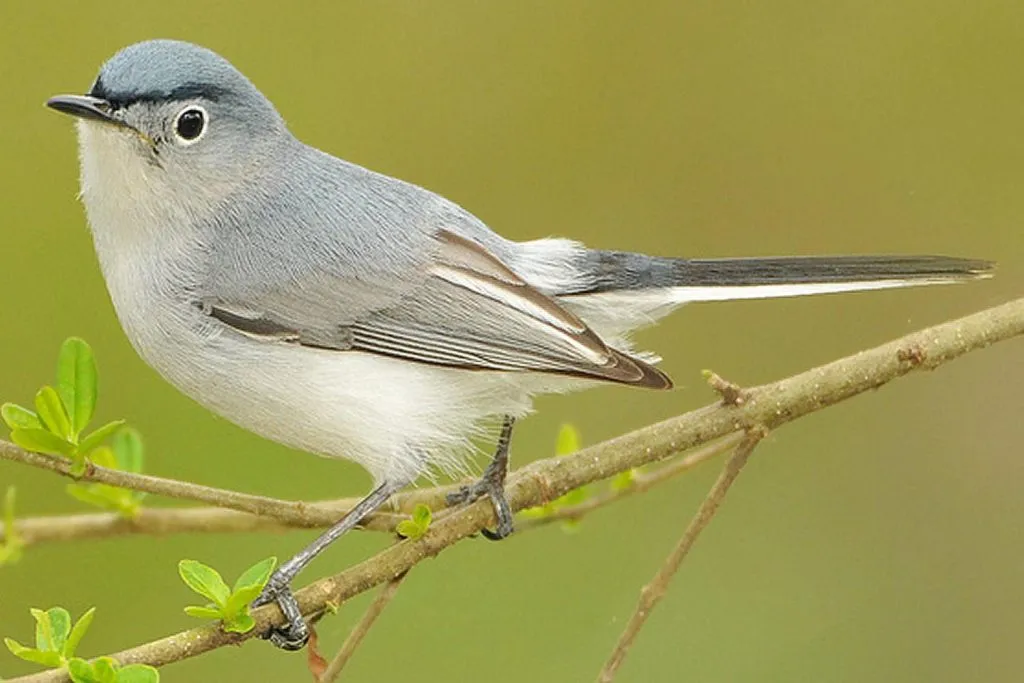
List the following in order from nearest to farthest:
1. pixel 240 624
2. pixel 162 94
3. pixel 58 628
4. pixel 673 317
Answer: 1. pixel 58 628
2. pixel 240 624
3. pixel 162 94
4. pixel 673 317

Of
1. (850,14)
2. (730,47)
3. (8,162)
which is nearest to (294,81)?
(8,162)

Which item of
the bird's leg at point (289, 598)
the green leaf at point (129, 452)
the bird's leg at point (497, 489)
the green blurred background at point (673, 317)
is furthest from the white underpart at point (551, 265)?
the green blurred background at point (673, 317)

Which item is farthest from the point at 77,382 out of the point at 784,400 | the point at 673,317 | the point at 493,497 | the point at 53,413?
the point at 673,317

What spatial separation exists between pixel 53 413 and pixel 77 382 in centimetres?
8

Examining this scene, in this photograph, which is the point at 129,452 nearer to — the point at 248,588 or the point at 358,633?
the point at 358,633

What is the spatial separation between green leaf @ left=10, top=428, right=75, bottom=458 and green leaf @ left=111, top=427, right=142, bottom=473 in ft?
1.55

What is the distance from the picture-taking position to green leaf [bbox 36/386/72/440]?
2232 millimetres

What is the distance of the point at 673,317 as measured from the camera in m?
4.56

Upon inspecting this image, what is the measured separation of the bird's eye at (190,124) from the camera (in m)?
2.77

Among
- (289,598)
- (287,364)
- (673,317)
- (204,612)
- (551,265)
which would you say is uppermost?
(673,317)

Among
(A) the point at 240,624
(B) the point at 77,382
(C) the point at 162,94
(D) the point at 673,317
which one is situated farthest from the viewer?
(D) the point at 673,317

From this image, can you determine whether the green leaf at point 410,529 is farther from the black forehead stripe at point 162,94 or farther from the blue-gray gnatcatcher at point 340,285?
the black forehead stripe at point 162,94

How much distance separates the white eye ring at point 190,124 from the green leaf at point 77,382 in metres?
0.63

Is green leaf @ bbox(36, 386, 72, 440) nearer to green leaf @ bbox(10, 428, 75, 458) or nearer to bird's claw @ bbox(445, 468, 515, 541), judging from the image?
green leaf @ bbox(10, 428, 75, 458)
